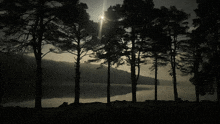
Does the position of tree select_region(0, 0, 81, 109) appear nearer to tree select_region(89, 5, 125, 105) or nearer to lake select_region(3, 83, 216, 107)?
tree select_region(89, 5, 125, 105)

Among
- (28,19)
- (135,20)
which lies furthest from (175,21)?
(28,19)

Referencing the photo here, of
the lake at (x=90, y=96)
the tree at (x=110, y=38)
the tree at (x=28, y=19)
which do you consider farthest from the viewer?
the lake at (x=90, y=96)

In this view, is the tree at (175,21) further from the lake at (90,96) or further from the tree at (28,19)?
the lake at (90,96)

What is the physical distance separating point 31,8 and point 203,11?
41.2 ft

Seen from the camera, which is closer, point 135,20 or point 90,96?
point 135,20

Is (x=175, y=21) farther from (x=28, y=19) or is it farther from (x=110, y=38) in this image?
(x=28, y=19)

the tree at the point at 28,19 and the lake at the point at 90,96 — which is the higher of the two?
the tree at the point at 28,19

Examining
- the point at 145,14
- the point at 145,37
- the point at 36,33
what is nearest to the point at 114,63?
the point at 145,37

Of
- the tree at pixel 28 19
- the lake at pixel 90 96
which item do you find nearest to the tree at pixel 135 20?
the tree at pixel 28 19

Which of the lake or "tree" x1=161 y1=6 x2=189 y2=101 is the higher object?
"tree" x1=161 y1=6 x2=189 y2=101

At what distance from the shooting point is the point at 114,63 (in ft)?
48.2

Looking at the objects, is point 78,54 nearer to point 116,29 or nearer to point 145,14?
point 116,29

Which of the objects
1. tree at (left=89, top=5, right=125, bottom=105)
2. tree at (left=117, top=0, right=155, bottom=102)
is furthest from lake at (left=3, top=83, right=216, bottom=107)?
tree at (left=117, top=0, right=155, bottom=102)

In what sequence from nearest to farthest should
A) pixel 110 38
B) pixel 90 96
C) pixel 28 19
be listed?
pixel 28 19 → pixel 110 38 → pixel 90 96
